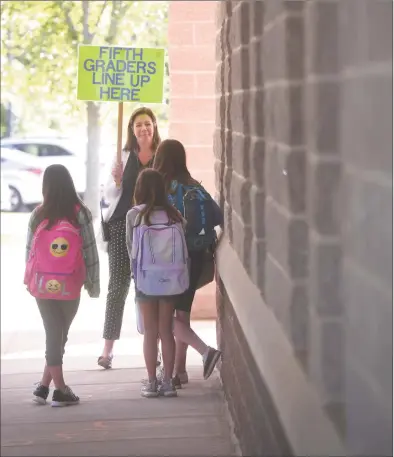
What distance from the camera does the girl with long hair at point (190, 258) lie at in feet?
10.2

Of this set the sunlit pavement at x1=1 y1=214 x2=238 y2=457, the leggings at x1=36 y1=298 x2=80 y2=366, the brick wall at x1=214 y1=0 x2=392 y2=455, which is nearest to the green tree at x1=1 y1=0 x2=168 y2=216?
the sunlit pavement at x1=1 y1=214 x2=238 y2=457

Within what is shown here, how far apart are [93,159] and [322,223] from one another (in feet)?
9.04

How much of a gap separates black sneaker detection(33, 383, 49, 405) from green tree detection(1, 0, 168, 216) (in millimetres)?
717

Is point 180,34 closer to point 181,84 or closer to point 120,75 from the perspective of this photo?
point 181,84

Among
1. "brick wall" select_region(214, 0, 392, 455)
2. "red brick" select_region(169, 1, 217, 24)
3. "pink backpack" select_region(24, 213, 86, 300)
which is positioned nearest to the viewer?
"brick wall" select_region(214, 0, 392, 455)

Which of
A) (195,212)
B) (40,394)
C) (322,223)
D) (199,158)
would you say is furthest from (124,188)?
(322,223)

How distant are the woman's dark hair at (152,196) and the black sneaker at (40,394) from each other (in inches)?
23.2

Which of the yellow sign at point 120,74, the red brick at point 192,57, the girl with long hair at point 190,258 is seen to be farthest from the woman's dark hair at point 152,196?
the red brick at point 192,57

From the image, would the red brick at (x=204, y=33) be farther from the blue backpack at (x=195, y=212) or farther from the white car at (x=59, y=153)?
the blue backpack at (x=195, y=212)

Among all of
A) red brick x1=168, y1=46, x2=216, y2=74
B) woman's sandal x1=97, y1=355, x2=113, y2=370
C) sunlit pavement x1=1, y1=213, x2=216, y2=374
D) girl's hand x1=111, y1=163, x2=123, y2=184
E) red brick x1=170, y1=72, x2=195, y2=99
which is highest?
red brick x1=168, y1=46, x2=216, y2=74

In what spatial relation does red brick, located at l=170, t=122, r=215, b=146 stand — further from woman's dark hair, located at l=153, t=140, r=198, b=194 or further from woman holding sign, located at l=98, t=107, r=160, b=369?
woman's dark hair, located at l=153, t=140, r=198, b=194

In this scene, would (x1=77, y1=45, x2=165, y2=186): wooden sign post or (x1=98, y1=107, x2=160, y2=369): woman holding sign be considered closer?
(x1=77, y1=45, x2=165, y2=186): wooden sign post

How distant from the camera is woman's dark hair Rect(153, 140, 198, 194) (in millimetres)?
3096

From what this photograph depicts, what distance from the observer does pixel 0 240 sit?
3801mm
